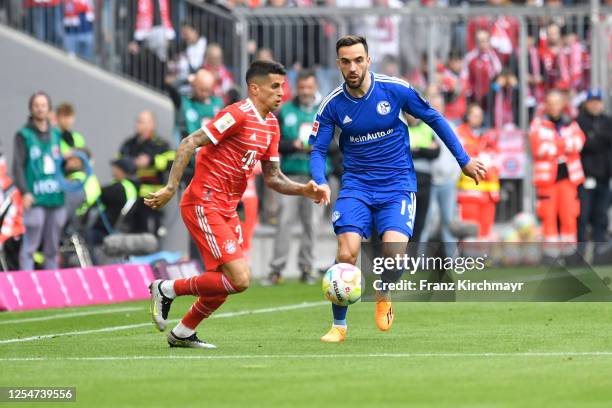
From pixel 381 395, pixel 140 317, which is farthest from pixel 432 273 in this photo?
pixel 381 395

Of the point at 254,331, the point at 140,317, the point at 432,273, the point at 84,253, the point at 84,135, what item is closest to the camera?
the point at 254,331

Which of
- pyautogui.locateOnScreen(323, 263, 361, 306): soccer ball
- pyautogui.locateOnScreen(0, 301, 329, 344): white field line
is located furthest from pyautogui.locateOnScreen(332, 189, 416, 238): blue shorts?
pyautogui.locateOnScreen(0, 301, 329, 344): white field line

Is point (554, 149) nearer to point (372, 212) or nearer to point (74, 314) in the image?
point (74, 314)

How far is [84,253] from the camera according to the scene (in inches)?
798

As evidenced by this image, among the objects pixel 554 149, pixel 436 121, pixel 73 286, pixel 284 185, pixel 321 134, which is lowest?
pixel 73 286

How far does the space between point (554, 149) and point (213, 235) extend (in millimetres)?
12272

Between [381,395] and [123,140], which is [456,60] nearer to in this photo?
[123,140]

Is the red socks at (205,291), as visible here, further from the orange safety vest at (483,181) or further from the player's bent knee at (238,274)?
the orange safety vest at (483,181)

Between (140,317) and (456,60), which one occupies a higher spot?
(456,60)

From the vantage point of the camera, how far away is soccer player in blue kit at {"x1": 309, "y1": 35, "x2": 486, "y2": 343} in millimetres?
12727

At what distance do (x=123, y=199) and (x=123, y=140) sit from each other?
127 inches

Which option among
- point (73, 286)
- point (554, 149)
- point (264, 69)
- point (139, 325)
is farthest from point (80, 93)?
point (264, 69)

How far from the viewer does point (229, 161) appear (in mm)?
12047

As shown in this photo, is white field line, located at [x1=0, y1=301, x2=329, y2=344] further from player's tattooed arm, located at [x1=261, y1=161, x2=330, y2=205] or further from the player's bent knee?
player's tattooed arm, located at [x1=261, y1=161, x2=330, y2=205]
